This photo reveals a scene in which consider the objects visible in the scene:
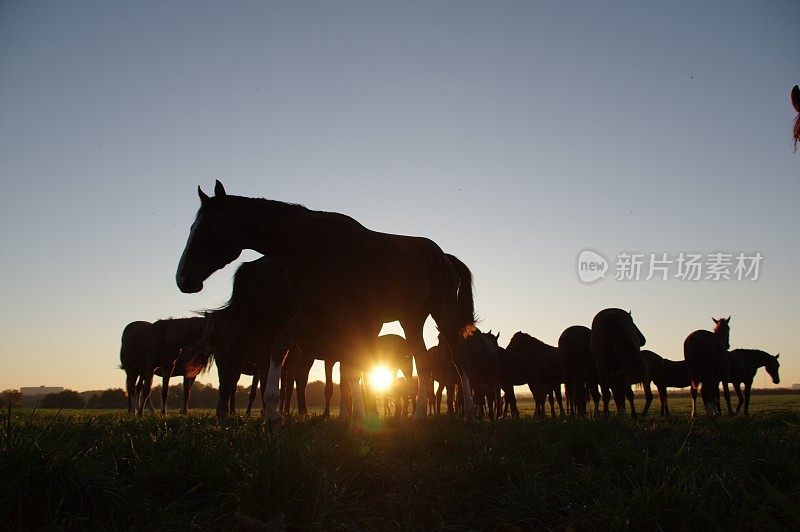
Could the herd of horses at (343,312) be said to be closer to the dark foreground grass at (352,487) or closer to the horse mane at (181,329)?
the dark foreground grass at (352,487)

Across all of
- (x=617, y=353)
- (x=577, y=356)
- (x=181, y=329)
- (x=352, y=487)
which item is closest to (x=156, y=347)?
(x=181, y=329)

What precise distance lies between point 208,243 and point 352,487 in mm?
3945

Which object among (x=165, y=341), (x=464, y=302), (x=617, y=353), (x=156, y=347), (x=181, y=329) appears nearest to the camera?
(x=464, y=302)

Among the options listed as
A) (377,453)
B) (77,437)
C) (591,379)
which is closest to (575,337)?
(591,379)

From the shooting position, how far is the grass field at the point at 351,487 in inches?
99.3

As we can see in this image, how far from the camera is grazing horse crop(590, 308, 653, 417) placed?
11.2 metres

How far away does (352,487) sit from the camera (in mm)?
3393

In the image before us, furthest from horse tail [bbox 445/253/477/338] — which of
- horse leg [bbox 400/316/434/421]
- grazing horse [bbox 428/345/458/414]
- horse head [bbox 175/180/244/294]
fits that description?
grazing horse [bbox 428/345/458/414]

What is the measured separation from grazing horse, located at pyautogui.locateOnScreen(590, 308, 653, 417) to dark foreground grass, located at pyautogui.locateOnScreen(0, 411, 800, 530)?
6799 mm

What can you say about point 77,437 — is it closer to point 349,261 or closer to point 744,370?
point 349,261

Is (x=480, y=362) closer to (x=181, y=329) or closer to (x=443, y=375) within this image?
(x=443, y=375)

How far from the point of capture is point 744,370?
23.2 m

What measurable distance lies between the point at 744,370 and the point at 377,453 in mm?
24662

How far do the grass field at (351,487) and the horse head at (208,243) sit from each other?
7.63 ft
